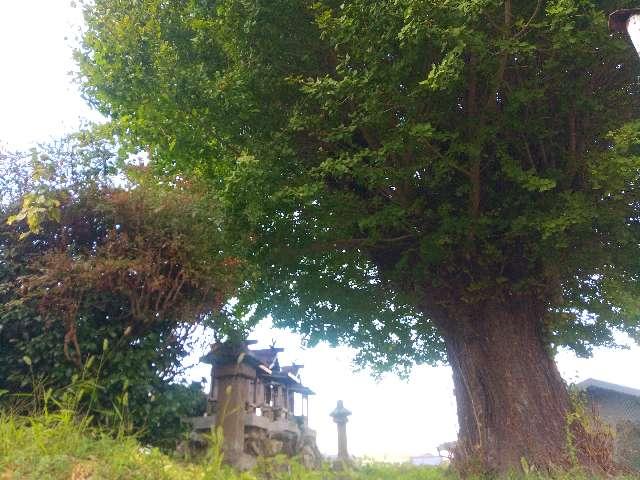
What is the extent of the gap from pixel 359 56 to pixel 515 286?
152 inches

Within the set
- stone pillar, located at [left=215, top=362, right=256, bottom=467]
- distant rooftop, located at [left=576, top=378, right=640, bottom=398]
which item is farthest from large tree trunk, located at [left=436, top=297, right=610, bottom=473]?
distant rooftop, located at [left=576, top=378, right=640, bottom=398]

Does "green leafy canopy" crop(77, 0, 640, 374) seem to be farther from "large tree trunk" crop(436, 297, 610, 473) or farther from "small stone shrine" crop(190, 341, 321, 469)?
"small stone shrine" crop(190, 341, 321, 469)

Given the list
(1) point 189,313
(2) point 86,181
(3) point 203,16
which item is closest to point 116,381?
(1) point 189,313

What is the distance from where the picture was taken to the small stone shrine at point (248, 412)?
9.04 m

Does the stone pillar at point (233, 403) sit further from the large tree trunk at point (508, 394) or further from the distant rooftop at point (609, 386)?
the distant rooftop at point (609, 386)

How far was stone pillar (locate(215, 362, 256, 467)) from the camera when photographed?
8.85 metres

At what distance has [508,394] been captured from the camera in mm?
6465

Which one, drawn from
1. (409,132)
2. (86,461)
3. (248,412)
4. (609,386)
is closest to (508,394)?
(409,132)

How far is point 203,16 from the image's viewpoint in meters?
7.12

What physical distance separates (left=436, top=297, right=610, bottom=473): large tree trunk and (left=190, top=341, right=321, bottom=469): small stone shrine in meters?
2.41

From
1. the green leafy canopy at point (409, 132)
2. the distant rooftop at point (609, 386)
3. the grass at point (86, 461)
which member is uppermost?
the green leafy canopy at point (409, 132)

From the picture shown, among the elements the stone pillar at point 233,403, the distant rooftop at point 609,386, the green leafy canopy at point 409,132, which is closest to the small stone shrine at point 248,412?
the stone pillar at point 233,403

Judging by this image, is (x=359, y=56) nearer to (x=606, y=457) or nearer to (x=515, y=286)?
(x=515, y=286)

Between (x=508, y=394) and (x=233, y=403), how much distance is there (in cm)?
509
